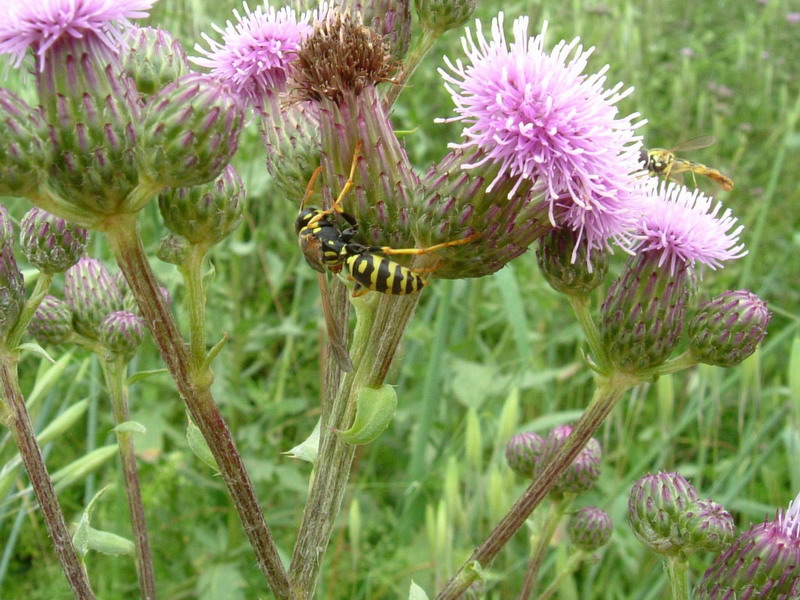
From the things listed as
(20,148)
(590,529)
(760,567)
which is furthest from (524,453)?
(20,148)

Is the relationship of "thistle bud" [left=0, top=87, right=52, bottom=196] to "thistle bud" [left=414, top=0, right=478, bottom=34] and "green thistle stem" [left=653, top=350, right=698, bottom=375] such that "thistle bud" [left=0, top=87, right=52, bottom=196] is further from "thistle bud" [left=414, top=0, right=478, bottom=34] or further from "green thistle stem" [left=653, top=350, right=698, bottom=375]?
"green thistle stem" [left=653, top=350, right=698, bottom=375]

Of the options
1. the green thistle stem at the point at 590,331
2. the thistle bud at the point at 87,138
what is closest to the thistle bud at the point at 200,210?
the thistle bud at the point at 87,138

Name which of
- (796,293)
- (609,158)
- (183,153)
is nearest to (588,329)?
(609,158)

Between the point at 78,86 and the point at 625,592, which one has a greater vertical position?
the point at 78,86

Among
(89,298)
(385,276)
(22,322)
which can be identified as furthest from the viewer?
(89,298)

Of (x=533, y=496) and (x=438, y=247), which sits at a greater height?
(x=438, y=247)

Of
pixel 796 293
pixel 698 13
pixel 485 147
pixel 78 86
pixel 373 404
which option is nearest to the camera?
pixel 78 86

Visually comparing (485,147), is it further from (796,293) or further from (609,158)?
(796,293)

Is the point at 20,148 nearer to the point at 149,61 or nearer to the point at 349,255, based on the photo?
the point at 149,61
